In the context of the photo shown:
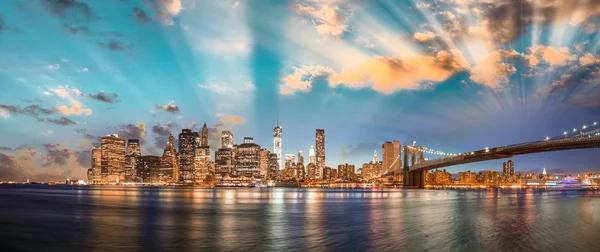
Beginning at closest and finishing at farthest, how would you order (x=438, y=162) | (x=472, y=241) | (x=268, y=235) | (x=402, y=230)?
(x=472, y=241)
(x=268, y=235)
(x=402, y=230)
(x=438, y=162)

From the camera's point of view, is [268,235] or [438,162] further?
[438,162]

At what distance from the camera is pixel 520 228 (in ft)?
108

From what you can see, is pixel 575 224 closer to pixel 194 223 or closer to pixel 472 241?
pixel 472 241

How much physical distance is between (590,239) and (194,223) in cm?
2693

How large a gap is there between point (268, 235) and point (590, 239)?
18668 mm

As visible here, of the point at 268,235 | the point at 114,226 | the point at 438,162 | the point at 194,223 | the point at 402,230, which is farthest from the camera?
the point at 438,162

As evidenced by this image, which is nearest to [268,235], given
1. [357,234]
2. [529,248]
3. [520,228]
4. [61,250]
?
[357,234]

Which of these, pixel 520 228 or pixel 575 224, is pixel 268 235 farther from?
pixel 575 224

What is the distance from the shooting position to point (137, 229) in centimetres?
3281

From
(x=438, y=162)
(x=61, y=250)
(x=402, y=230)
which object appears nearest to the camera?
(x=61, y=250)

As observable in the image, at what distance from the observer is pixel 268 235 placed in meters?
29.8

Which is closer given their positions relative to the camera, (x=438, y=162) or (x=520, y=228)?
(x=520, y=228)

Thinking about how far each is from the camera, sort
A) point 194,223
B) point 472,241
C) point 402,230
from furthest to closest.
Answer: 1. point 194,223
2. point 402,230
3. point 472,241

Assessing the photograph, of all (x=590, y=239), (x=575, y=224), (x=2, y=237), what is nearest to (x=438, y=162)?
(x=575, y=224)
